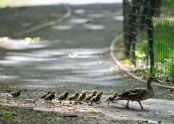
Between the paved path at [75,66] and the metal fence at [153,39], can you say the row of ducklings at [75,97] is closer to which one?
the paved path at [75,66]

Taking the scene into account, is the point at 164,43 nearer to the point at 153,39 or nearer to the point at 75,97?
the point at 153,39

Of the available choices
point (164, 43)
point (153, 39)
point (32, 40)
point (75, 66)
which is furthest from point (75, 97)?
point (32, 40)

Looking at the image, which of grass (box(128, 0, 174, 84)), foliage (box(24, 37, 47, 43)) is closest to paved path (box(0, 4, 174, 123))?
foliage (box(24, 37, 47, 43))

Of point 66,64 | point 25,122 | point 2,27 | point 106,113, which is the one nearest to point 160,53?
point 66,64

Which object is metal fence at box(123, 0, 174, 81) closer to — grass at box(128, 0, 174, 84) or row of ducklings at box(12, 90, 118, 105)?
grass at box(128, 0, 174, 84)

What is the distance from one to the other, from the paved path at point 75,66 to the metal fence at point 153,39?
902 mm

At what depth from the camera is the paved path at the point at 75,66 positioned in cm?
1260

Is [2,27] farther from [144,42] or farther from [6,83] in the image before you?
[6,83]

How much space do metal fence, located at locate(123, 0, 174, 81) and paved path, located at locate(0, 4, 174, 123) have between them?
90cm

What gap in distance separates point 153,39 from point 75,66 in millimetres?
4134

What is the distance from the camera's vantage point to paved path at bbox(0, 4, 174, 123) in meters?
12.6

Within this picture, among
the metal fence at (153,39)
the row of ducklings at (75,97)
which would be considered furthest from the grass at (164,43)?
the row of ducklings at (75,97)

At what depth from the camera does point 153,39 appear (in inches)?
594

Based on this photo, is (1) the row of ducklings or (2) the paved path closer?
(1) the row of ducklings
